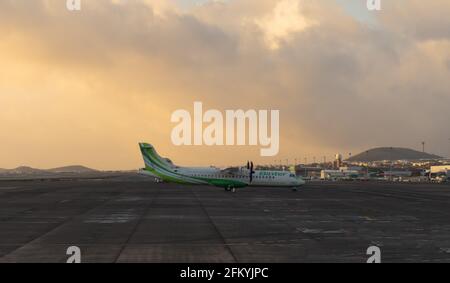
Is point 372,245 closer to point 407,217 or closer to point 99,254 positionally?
point 99,254

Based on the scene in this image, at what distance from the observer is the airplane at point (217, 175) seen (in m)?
75.4

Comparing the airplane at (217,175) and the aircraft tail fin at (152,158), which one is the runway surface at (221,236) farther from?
the aircraft tail fin at (152,158)

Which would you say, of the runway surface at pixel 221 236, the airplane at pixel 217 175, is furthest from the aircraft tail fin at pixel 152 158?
the runway surface at pixel 221 236

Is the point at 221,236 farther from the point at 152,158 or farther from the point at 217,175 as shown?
the point at 152,158

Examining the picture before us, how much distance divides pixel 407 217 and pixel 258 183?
44567mm

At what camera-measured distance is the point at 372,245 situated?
21016 mm

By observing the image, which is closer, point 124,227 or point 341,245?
point 341,245

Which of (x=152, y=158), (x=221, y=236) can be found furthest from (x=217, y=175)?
(x=221, y=236)

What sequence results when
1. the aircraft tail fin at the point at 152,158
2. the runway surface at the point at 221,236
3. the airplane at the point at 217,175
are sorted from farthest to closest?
the aircraft tail fin at the point at 152,158
the airplane at the point at 217,175
the runway surface at the point at 221,236

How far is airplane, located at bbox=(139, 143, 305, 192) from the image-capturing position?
7544cm
